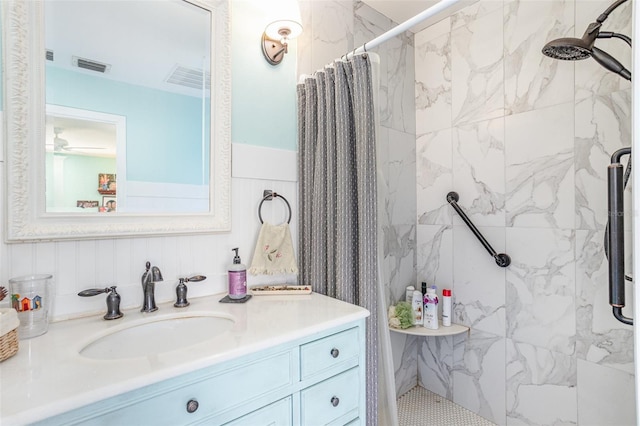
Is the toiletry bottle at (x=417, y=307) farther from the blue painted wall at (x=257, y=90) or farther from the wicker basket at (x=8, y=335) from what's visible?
the wicker basket at (x=8, y=335)

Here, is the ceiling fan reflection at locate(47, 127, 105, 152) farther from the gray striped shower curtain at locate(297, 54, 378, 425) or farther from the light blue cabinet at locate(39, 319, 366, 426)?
the gray striped shower curtain at locate(297, 54, 378, 425)

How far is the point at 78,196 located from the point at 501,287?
201cm

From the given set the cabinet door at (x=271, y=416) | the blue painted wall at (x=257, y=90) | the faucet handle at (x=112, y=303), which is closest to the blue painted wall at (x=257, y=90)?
the blue painted wall at (x=257, y=90)

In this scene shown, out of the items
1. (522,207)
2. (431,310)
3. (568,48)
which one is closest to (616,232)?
(568,48)

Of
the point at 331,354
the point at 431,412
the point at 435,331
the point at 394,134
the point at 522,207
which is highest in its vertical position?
the point at 394,134

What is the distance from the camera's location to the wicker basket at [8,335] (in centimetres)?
71

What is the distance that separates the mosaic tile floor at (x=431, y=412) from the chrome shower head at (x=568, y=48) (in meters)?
1.89

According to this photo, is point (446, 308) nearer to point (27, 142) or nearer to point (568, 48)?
point (568, 48)

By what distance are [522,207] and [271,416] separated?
1578 millimetres

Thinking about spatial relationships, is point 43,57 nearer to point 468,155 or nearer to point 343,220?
point 343,220

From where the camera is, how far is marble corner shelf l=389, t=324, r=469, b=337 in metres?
1.77

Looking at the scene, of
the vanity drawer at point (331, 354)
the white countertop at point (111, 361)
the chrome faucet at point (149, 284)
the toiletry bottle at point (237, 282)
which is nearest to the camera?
the white countertop at point (111, 361)

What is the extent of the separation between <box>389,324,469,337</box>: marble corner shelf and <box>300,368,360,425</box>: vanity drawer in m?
0.80

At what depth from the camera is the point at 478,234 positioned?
179 cm
